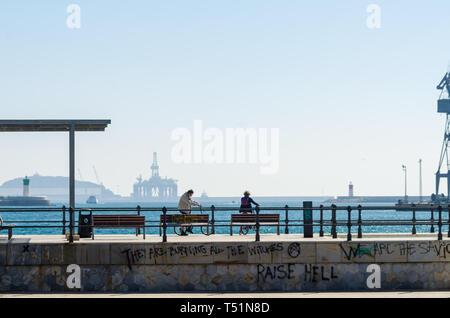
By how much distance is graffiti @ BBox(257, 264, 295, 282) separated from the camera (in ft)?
52.2

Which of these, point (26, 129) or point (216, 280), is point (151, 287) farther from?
point (26, 129)

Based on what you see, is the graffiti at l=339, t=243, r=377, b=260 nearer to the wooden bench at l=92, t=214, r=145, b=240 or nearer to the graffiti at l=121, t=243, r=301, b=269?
the graffiti at l=121, t=243, r=301, b=269

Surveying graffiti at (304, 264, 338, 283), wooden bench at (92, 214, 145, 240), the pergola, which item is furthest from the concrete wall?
the pergola

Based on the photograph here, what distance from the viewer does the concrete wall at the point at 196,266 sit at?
15.8 meters

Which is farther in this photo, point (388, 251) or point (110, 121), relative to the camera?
point (110, 121)

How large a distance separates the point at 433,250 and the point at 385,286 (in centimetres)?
130

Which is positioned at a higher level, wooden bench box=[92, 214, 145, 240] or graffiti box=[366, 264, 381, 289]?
wooden bench box=[92, 214, 145, 240]

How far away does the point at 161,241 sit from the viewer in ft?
53.3

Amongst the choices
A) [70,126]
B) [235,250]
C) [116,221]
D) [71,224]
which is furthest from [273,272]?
[70,126]

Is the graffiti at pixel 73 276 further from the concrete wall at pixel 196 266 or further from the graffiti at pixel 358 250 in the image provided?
the graffiti at pixel 358 250

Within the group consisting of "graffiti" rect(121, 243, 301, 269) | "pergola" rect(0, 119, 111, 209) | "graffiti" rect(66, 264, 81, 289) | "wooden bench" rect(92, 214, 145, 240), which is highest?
"pergola" rect(0, 119, 111, 209)

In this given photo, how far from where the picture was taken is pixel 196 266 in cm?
1584
